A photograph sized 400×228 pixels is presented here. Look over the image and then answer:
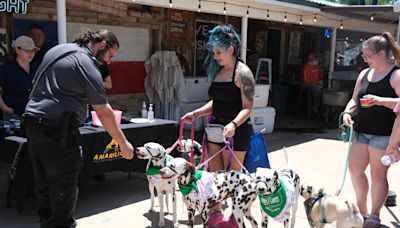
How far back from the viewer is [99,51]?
10.4ft

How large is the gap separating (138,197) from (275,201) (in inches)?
85.6

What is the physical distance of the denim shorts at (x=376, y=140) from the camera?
3.71 m

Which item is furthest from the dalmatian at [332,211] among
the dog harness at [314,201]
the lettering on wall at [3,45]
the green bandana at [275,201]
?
the lettering on wall at [3,45]

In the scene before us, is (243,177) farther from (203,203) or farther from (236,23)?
(236,23)

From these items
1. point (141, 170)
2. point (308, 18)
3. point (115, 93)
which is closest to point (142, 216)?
point (141, 170)

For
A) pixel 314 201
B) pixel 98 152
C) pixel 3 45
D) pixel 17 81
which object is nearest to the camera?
pixel 314 201

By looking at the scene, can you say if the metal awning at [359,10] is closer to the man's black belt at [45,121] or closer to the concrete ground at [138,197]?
the concrete ground at [138,197]

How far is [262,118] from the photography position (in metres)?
8.56

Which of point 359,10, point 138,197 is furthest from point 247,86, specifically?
point 359,10

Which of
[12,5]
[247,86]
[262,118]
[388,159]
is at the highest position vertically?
[12,5]

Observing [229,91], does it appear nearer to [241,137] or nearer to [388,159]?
[241,137]

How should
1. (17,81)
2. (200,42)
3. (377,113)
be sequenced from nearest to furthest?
(377,113) < (17,81) < (200,42)

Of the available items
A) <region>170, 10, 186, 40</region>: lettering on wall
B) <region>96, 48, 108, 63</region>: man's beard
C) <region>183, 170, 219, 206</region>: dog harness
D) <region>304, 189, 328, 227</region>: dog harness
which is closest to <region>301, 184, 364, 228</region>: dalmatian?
<region>304, 189, 328, 227</region>: dog harness

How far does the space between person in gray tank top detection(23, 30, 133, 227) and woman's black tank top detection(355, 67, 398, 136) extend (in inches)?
82.1
